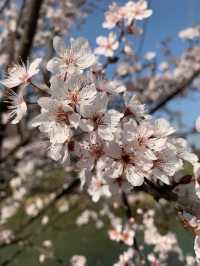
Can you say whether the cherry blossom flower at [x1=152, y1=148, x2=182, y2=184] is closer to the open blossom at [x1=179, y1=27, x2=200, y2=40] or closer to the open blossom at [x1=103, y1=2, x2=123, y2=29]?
the open blossom at [x1=103, y1=2, x2=123, y2=29]

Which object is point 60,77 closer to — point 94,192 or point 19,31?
point 94,192

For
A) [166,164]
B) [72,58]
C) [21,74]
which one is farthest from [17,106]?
[166,164]

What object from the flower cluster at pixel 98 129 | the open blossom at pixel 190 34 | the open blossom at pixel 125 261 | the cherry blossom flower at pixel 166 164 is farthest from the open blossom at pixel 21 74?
the open blossom at pixel 190 34

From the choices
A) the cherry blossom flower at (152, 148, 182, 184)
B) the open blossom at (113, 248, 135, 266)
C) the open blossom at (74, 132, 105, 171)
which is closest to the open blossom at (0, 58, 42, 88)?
the open blossom at (74, 132, 105, 171)

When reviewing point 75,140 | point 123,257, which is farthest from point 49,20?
point 75,140

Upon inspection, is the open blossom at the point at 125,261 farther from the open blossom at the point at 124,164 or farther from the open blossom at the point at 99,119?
the open blossom at the point at 99,119
